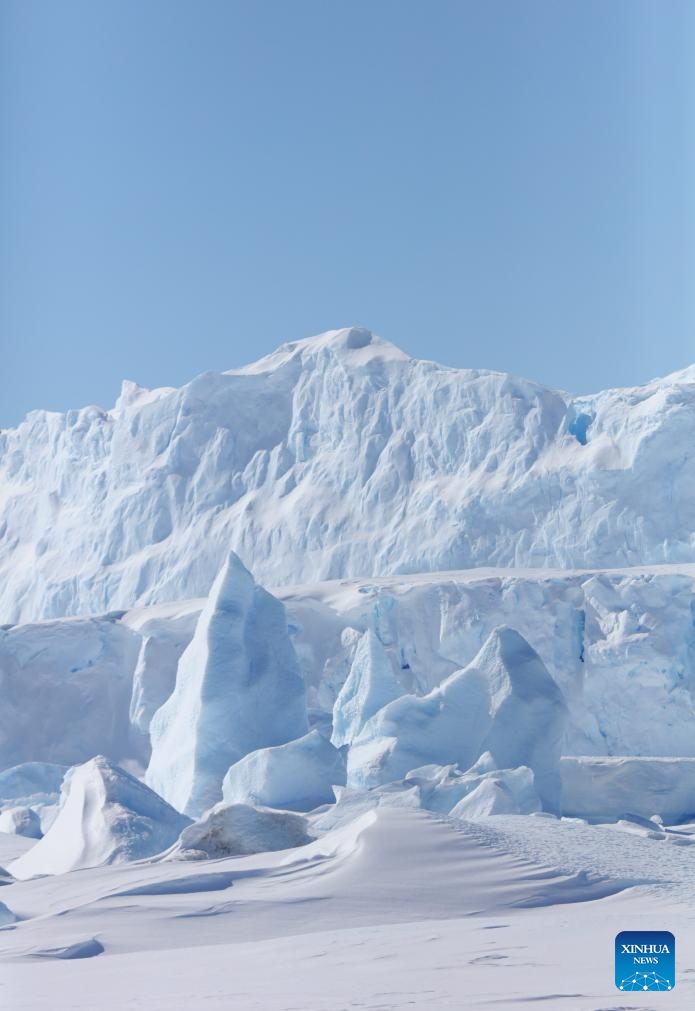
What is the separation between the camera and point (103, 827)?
33.9 feet

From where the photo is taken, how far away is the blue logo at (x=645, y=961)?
14.3 ft

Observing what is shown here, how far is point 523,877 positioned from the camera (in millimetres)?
6719

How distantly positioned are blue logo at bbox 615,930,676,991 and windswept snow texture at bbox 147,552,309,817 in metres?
9.77

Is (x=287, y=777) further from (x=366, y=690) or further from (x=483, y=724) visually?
(x=366, y=690)

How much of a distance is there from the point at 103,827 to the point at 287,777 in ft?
9.93

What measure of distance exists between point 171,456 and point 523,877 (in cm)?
2712

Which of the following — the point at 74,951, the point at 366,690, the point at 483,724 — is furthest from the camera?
the point at 366,690

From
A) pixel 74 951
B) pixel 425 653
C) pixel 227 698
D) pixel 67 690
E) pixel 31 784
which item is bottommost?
pixel 74 951

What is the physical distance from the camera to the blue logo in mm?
4363

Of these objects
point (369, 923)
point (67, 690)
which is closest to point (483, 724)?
point (369, 923)

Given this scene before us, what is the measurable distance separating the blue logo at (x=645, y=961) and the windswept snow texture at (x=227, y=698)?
977cm

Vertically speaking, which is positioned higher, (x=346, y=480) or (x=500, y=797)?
(x=346, y=480)

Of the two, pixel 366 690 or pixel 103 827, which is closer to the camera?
pixel 103 827

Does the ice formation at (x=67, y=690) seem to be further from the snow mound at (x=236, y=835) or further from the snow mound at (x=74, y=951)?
the snow mound at (x=74, y=951)
